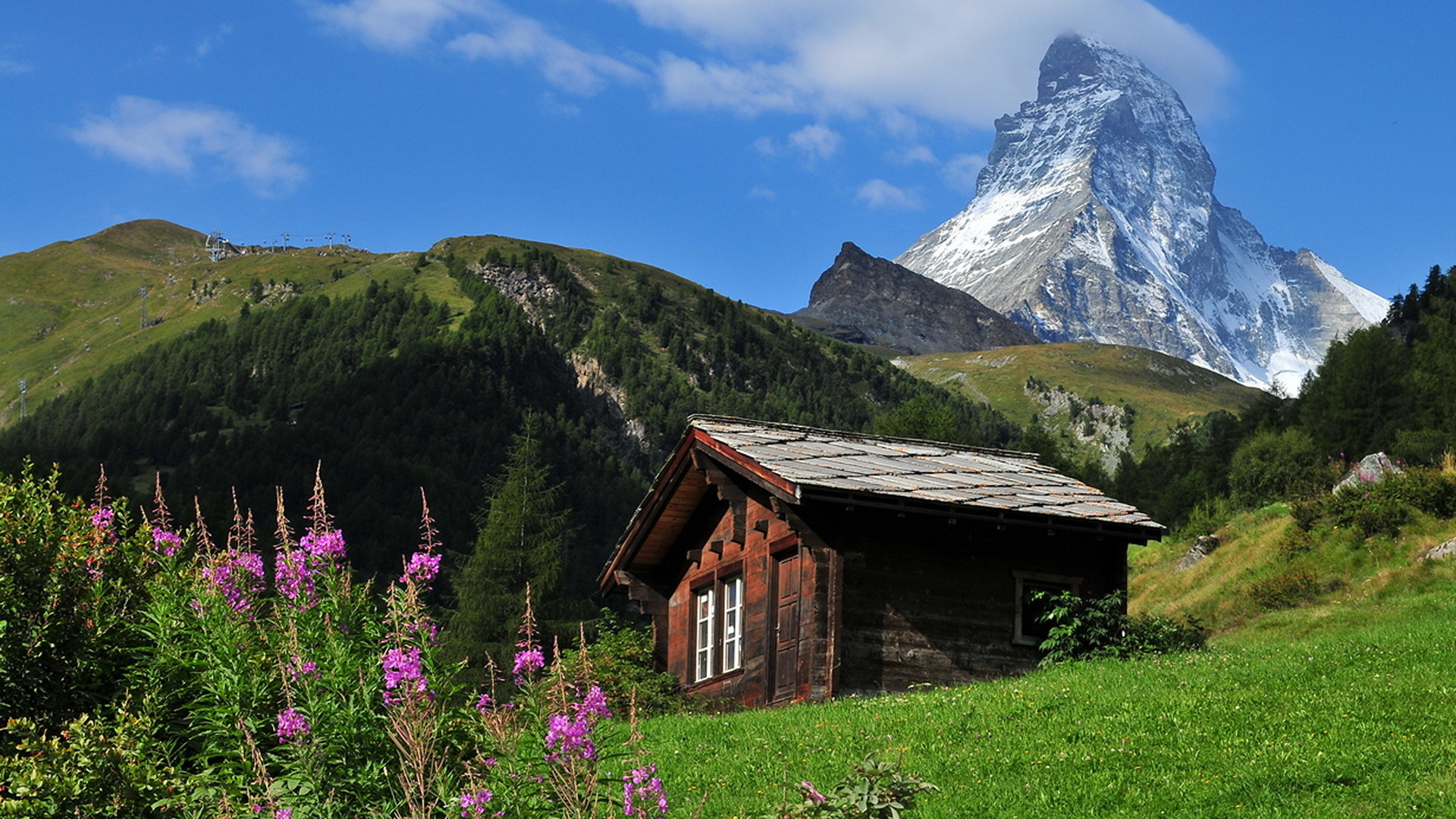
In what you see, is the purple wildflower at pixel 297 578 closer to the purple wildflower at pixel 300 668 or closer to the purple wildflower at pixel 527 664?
the purple wildflower at pixel 300 668

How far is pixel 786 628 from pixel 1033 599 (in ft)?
13.3

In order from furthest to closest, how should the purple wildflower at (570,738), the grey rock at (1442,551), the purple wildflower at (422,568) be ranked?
the grey rock at (1442,551) → the purple wildflower at (422,568) → the purple wildflower at (570,738)

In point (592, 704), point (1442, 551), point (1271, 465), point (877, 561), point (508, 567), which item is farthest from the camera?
point (1271, 465)

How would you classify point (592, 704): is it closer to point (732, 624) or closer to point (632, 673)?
point (732, 624)

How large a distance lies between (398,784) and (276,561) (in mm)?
2354

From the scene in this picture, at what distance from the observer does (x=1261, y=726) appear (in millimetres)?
16469

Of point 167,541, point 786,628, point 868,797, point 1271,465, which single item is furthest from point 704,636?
point 1271,465

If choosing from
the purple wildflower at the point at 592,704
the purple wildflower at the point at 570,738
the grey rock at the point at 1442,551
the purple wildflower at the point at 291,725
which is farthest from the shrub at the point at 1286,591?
the purple wildflower at the point at 291,725

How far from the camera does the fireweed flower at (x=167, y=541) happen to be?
12828mm

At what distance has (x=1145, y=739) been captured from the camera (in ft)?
53.0

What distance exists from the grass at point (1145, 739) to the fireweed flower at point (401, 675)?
3928 millimetres

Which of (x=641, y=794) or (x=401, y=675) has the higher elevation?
(x=401, y=675)

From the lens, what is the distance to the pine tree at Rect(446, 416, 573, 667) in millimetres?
60812

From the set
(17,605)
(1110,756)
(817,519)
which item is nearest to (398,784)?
(17,605)
